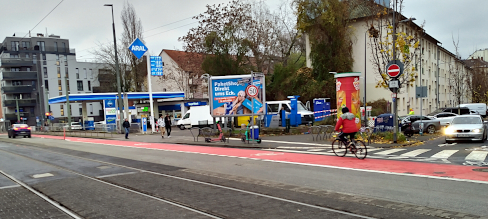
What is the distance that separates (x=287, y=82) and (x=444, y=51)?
34.8 m

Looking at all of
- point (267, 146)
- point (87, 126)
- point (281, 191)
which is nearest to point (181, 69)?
point (87, 126)

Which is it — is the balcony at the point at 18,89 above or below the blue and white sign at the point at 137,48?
below

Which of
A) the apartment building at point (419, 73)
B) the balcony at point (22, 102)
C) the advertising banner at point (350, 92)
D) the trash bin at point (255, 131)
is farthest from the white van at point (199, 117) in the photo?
the balcony at point (22, 102)

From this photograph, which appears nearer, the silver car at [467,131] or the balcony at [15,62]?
the silver car at [467,131]

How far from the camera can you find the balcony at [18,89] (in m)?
75.5

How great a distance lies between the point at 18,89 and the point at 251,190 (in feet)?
273

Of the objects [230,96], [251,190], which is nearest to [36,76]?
[230,96]

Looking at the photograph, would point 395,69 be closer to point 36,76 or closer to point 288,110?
point 288,110

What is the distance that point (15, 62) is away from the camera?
251 ft

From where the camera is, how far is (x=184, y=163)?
12953mm

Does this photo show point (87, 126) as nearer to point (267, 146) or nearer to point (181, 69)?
point (181, 69)

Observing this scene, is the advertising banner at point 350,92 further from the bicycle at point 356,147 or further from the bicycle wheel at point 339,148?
the bicycle at point 356,147

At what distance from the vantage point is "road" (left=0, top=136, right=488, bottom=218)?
20.5 feet

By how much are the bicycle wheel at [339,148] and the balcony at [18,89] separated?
7958 cm
